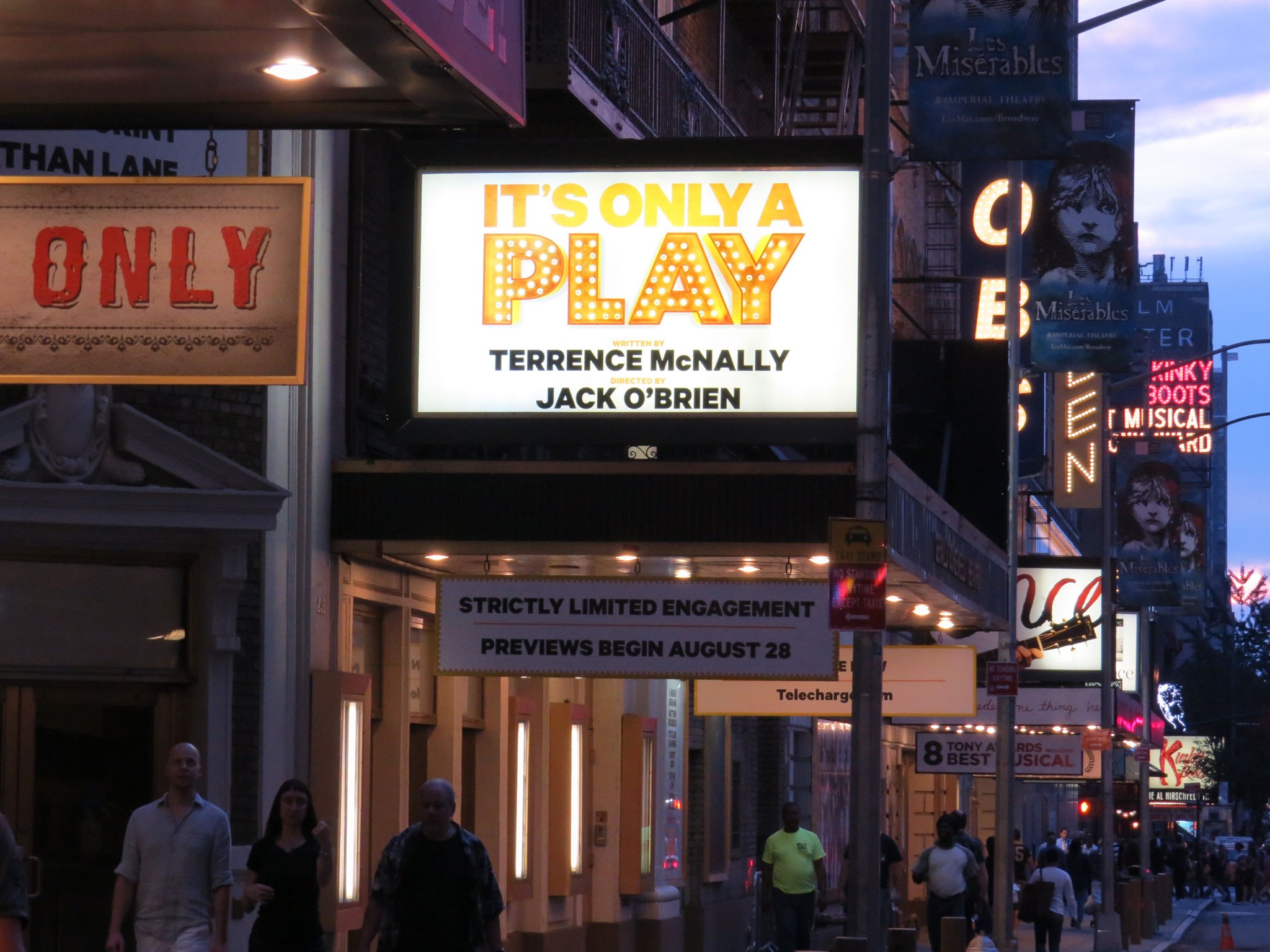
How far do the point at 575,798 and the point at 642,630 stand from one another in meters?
6.50

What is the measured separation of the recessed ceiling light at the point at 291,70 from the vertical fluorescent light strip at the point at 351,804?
9324mm

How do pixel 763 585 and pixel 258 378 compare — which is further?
pixel 763 585

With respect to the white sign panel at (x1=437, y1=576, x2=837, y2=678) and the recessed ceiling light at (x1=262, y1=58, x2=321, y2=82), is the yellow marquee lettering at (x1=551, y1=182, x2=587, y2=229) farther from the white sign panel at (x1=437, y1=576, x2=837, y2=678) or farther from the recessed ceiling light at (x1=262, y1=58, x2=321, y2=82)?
the recessed ceiling light at (x1=262, y1=58, x2=321, y2=82)

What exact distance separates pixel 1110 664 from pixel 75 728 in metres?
25.0

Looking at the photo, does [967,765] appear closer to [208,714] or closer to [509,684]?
[509,684]

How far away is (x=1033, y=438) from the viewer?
44969 mm

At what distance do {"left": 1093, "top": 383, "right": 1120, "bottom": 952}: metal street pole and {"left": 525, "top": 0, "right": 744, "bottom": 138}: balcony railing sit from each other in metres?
13.5

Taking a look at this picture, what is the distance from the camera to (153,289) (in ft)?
26.8

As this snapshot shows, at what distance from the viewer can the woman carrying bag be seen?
28.1m

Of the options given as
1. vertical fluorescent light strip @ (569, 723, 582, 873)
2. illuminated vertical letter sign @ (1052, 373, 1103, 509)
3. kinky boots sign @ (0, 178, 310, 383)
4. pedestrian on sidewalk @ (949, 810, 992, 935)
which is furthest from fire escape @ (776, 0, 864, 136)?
kinky boots sign @ (0, 178, 310, 383)

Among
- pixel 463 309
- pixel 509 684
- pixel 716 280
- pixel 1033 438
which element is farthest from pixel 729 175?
pixel 1033 438

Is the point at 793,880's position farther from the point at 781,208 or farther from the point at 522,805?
the point at 781,208

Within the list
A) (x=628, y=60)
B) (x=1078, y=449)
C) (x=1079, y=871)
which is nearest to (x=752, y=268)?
(x=628, y=60)

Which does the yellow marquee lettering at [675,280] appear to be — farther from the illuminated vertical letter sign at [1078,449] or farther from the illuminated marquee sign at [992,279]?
the illuminated marquee sign at [992,279]
